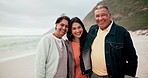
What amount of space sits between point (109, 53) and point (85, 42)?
2.14ft

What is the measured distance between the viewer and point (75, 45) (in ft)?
9.30

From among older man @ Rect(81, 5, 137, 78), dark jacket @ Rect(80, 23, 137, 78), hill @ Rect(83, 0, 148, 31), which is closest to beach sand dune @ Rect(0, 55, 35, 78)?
older man @ Rect(81, 5, 137, 78)

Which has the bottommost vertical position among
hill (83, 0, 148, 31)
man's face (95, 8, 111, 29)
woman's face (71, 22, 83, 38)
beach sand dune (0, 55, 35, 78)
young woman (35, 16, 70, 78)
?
beach sand dune (0, 55, 35, 78)

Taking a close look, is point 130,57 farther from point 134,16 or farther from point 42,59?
point 134,16

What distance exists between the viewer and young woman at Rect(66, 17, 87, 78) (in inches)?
101

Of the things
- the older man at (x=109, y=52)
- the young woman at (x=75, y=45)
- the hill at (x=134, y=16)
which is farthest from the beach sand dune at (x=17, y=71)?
the hill at (x=134, y=16)

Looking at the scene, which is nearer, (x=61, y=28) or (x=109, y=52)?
(x=109, y=52)

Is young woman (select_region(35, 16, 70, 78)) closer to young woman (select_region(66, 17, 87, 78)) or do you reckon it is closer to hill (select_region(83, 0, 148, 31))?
young woman (select_region(66, 17, 87, 78))

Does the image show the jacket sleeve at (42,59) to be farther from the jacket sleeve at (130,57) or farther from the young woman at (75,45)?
the jacket sleeve at (130,57)

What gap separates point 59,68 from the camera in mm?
2299

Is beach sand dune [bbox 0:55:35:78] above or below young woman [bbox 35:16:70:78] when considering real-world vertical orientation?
below

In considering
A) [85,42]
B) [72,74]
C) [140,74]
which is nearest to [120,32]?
[85,42]

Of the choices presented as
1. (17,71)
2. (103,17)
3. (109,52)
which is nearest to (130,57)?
(109,52)

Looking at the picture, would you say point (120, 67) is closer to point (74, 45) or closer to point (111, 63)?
point (111, 63)
